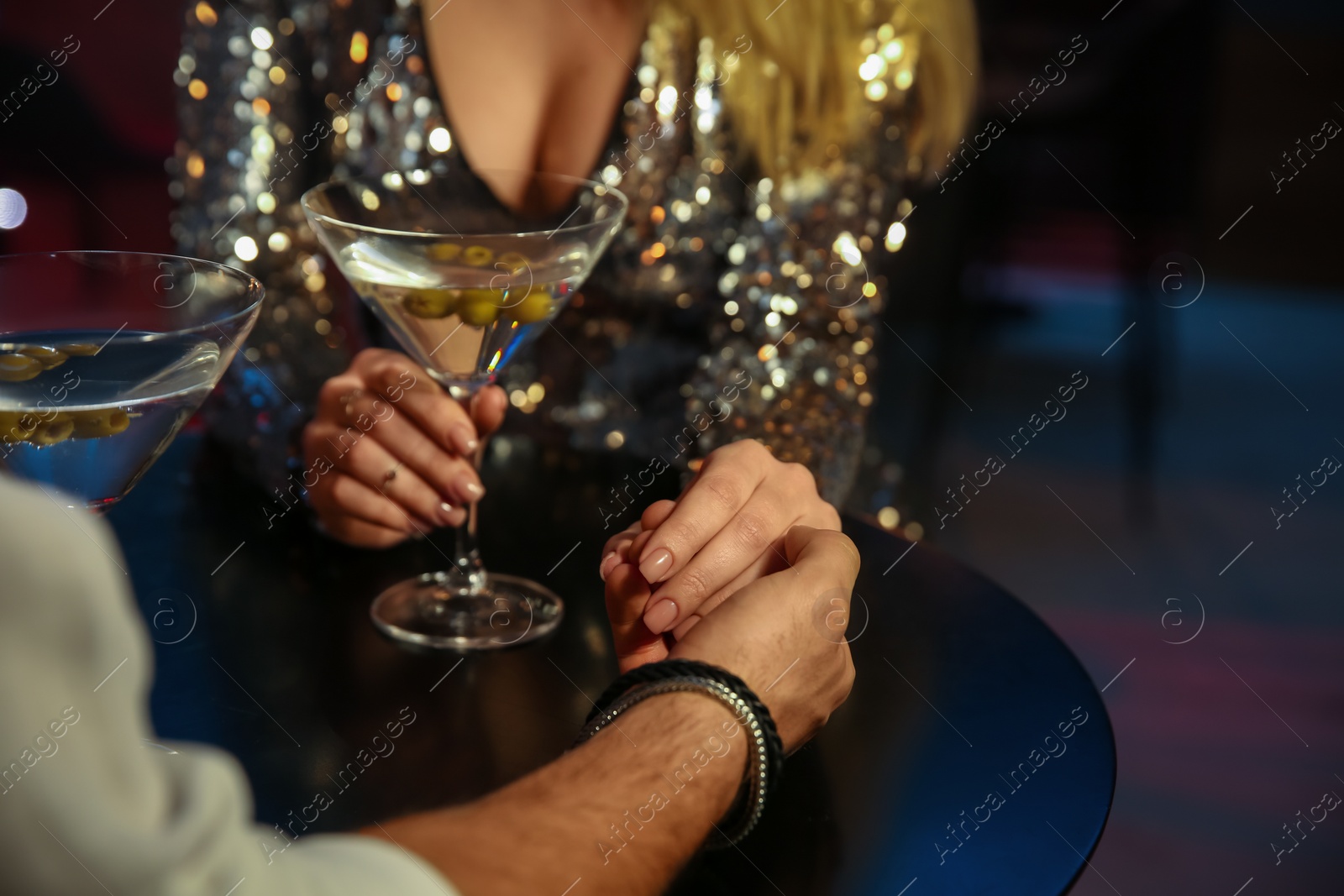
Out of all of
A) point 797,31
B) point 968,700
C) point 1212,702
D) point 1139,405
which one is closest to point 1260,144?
point 1139,405

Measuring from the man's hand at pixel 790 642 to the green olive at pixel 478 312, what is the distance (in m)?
0.25

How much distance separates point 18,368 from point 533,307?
0.30 meters

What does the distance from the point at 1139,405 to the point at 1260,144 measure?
91.1 inches

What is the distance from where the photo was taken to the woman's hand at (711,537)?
641 mm

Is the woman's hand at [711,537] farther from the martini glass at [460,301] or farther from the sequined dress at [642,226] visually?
the sequined dress at [642,226]

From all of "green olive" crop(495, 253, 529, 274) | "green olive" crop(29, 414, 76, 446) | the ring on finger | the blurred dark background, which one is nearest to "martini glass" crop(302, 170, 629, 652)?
"green olive" crop(495, 253, 529, 274)

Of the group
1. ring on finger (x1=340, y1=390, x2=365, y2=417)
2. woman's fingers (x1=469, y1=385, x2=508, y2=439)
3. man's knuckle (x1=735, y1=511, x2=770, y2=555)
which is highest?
man's knuckle (x1=735, y1=511, x2=770, y2=555)

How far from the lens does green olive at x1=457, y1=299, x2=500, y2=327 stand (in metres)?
0.71

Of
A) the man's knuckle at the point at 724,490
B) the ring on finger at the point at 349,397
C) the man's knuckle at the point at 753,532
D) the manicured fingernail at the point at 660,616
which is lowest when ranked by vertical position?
the ring on finger at the point at 349,397

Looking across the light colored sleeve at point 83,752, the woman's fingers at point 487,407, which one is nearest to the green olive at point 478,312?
the woman's fingers at point 487,407

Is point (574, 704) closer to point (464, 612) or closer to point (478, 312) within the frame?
point (464, 612)

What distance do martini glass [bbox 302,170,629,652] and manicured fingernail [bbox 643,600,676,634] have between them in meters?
0.13

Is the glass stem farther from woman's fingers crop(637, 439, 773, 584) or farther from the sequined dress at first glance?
the sequined dress

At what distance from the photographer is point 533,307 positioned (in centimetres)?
75
